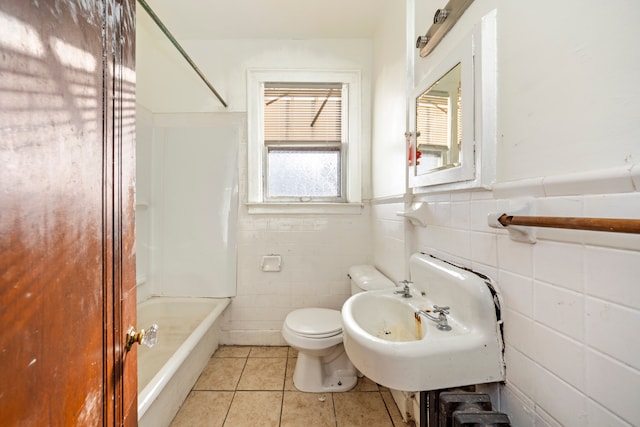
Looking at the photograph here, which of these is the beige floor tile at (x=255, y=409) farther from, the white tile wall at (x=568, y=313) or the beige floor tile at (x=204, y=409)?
the white tile wall at (x=568, y=313)

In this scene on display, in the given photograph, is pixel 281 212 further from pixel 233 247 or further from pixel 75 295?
pixel 75 295

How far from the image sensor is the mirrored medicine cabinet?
861mm

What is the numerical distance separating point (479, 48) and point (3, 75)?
117cm

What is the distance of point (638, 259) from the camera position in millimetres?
494

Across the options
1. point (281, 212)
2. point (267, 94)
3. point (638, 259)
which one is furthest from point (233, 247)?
point (638, 259)

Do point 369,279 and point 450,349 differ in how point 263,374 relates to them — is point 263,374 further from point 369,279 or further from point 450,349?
point 450,349

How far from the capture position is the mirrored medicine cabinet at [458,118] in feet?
2.82

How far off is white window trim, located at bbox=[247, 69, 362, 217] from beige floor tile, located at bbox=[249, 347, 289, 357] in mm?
1137

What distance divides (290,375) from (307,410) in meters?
0.33

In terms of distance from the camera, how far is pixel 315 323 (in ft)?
5.61

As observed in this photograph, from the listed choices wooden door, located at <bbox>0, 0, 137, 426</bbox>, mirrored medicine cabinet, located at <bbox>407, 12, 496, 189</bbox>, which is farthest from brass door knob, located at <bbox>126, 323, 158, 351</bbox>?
mirrored medicine cabinet, located at <bbox>407, 12, 496, 189</bbox>

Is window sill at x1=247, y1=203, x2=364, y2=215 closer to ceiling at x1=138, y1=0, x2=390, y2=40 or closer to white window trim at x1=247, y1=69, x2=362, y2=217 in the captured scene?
white window trim at x1=247, y1=69, x2=362, y2=217

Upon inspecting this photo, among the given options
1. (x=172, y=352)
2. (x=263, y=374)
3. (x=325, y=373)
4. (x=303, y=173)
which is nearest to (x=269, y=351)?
(x=263, y=374)

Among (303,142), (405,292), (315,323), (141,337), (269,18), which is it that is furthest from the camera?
(303,142)
